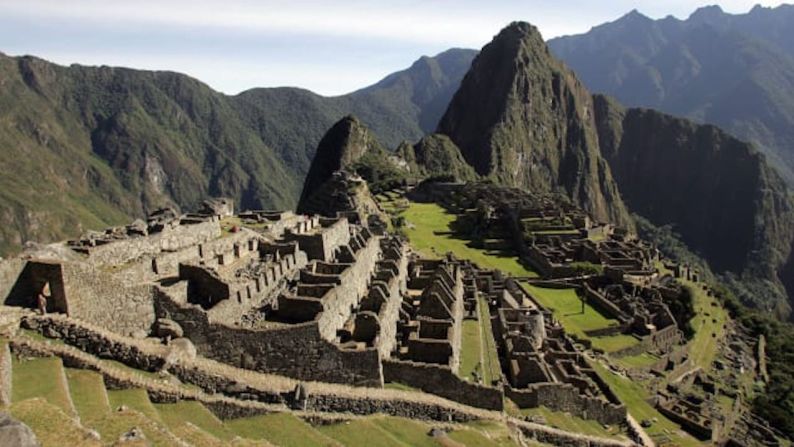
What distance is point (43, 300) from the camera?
19.0 meters

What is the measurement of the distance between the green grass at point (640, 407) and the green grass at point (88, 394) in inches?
1269

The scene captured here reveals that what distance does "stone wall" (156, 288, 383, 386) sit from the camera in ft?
70.7

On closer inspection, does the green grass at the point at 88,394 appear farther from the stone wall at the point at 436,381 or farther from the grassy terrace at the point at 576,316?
the grassy terrace at the point at 576,316

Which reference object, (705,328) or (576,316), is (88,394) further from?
(705,328)

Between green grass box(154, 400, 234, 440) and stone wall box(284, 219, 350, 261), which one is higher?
stone wall box(284, 219, 350, 261)

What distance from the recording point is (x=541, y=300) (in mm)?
60375

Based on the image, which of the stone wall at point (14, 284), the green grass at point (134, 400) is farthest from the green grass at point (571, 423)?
the stone wall at point (14, 284)

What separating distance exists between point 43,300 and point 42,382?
3.79 meters

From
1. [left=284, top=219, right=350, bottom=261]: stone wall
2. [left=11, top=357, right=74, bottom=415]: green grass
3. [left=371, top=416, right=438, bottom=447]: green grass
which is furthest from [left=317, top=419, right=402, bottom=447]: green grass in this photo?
[left=284, top=219, right=350, bottom=261]: stone wall

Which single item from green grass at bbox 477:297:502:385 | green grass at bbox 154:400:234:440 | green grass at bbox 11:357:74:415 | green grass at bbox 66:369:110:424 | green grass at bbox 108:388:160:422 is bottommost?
green grass at bbox 477:297:502:385

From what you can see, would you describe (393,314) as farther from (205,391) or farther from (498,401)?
(205,391)

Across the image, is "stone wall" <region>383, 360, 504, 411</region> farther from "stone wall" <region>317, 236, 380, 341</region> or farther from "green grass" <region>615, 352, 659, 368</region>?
"green grass" <region>615, 352, 659, 368</region>

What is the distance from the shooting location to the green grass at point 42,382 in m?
15.1

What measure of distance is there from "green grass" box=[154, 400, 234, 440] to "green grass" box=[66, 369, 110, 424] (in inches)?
64.4
